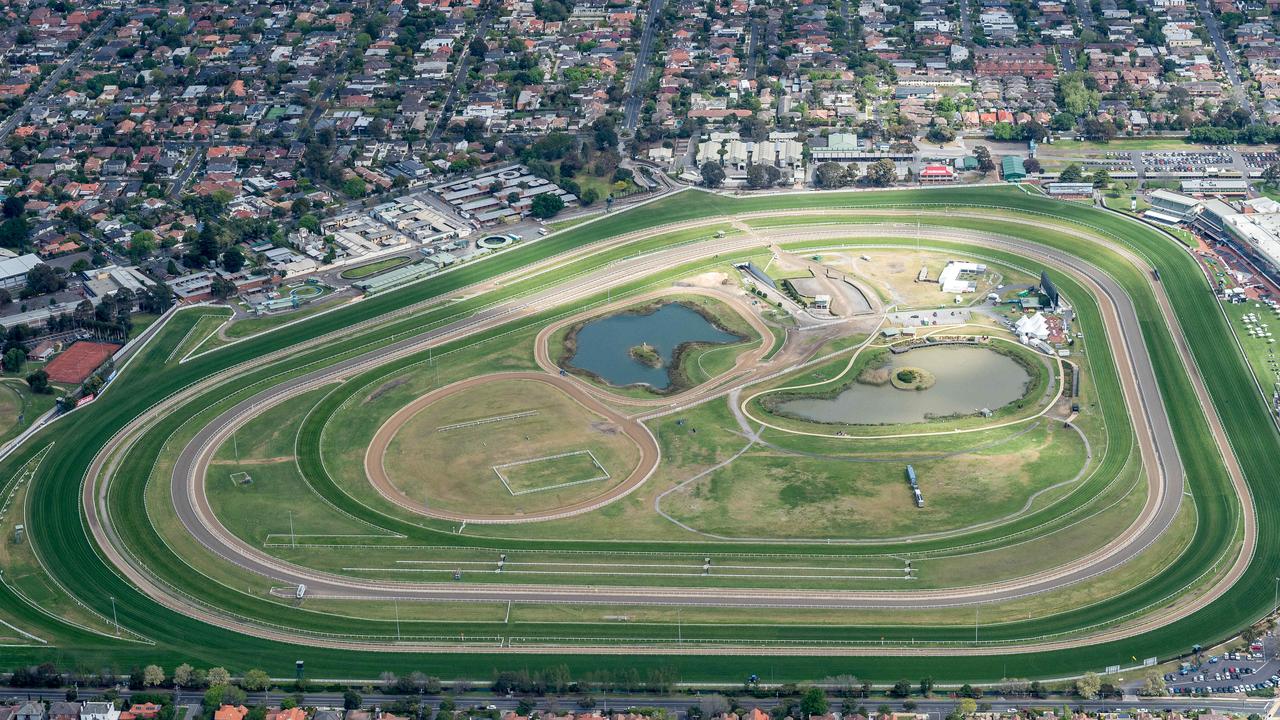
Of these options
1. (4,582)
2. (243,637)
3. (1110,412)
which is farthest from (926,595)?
(4,582)

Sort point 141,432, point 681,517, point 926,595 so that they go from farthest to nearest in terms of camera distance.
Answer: point 141,432 < point 681,517 < point 926,595

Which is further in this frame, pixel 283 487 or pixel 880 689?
pixel 283 487

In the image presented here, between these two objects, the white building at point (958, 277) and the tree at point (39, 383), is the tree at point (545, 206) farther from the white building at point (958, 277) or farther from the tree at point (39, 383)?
the tree at point (39, 383)

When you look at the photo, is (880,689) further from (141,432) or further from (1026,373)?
(141,432)

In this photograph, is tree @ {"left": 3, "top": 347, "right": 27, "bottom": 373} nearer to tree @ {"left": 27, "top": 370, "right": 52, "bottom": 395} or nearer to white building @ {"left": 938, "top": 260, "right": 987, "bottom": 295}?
tree @ {"left": 27, "top": 370, "right": 52, "bottom": 395}

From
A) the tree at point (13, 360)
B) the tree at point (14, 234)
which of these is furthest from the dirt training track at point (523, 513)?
the tree at point (14, 234)
